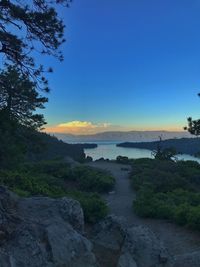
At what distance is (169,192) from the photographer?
21.5m

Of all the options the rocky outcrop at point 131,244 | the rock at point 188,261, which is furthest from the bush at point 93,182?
the rocky outcrop at point 131,244

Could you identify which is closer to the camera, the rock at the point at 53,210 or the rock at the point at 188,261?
the rock at the point at 53,210

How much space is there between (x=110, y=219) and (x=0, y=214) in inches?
97.3

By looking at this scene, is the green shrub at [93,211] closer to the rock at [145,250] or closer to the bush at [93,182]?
the rock at [145,250]

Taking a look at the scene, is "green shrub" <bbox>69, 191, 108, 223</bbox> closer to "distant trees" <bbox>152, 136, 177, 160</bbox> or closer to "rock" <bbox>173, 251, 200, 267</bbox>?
"rock" <bbox>173, 251, 200, 267</bbox>

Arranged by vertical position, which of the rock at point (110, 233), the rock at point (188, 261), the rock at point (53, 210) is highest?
the rock at point (53, 210)

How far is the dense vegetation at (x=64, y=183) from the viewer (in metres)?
13.8

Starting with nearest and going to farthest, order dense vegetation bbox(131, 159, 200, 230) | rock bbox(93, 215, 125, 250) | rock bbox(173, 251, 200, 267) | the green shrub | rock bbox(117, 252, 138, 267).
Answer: rock bbox(117, 252, 138, 267) → rock bbox(93, 215, 125, 250) → rock bbox(173, 251, 200, 267) → the green shrub → dense vegetation bbox(131, 159, 200, 230)

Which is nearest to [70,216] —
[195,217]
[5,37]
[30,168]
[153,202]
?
[5,37]

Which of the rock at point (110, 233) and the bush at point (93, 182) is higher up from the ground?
the rock at point (110, 233)

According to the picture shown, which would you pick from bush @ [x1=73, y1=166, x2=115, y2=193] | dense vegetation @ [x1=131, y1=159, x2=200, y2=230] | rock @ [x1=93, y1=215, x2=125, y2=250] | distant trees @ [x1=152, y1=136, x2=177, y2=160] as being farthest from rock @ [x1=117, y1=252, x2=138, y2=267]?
distant trees @ [x1=152, y1=136, x2=177, y2=160]

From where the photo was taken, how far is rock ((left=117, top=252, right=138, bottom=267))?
8.28 m

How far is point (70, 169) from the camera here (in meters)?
28.3

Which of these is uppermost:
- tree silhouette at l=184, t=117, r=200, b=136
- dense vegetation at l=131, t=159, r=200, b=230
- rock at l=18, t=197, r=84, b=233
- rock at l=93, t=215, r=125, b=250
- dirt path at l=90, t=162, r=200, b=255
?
tree silhouette at l=184, t=117, r=200, b=136
